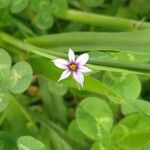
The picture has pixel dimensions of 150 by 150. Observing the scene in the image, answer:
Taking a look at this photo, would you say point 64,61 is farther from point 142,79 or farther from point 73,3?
point 73,3

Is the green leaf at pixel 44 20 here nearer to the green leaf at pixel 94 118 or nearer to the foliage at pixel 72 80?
the foliage at pixel 72 80

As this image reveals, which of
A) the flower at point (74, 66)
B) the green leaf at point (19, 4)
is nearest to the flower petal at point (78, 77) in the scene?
the flower at point (74, 66)

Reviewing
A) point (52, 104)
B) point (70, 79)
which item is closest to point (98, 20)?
point (52, 104)

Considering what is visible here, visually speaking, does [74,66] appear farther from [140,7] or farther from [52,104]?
[140,7]

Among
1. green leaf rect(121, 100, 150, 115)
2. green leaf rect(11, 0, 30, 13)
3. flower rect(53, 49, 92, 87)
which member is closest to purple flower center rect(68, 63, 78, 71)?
flower rect(53, 49, 92, 87)

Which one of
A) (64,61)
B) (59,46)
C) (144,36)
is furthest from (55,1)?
(64,61)

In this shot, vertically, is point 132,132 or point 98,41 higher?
point 98,41
